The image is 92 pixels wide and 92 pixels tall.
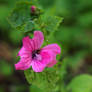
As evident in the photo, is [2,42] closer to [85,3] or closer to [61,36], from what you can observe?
[61,36]

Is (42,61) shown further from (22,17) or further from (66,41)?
(66,41)

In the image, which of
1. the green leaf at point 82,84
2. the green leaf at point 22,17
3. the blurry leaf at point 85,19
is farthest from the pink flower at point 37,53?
the blurry leaf at point 85,19

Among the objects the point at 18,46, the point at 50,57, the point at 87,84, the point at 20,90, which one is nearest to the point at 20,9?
the point at 50,57

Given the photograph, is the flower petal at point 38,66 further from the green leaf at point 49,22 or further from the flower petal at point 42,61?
the green leaf at point 49,22

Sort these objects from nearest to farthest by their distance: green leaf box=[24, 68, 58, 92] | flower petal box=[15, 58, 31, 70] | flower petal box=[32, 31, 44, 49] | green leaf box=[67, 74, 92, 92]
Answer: flower petal box=[15, 58, 31, 70]
flower petal box=[32, 31, 44, 49]
green leaf box=[24, 68, 58, 92]
green leaf box=[67, 74, 92, 92]

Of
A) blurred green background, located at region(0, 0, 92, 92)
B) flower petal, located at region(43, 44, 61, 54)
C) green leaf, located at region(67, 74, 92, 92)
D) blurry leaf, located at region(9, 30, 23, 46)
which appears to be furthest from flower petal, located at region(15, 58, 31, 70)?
blurry leaf, located at region(9, 30, 23, 46)

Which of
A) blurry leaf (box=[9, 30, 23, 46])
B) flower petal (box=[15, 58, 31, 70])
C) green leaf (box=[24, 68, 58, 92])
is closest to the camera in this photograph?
flower petal (box=[15, 58, 31, 70])

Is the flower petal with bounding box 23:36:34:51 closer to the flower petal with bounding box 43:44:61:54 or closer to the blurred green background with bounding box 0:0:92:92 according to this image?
the flower petal with bounding box 43:44:61:54
